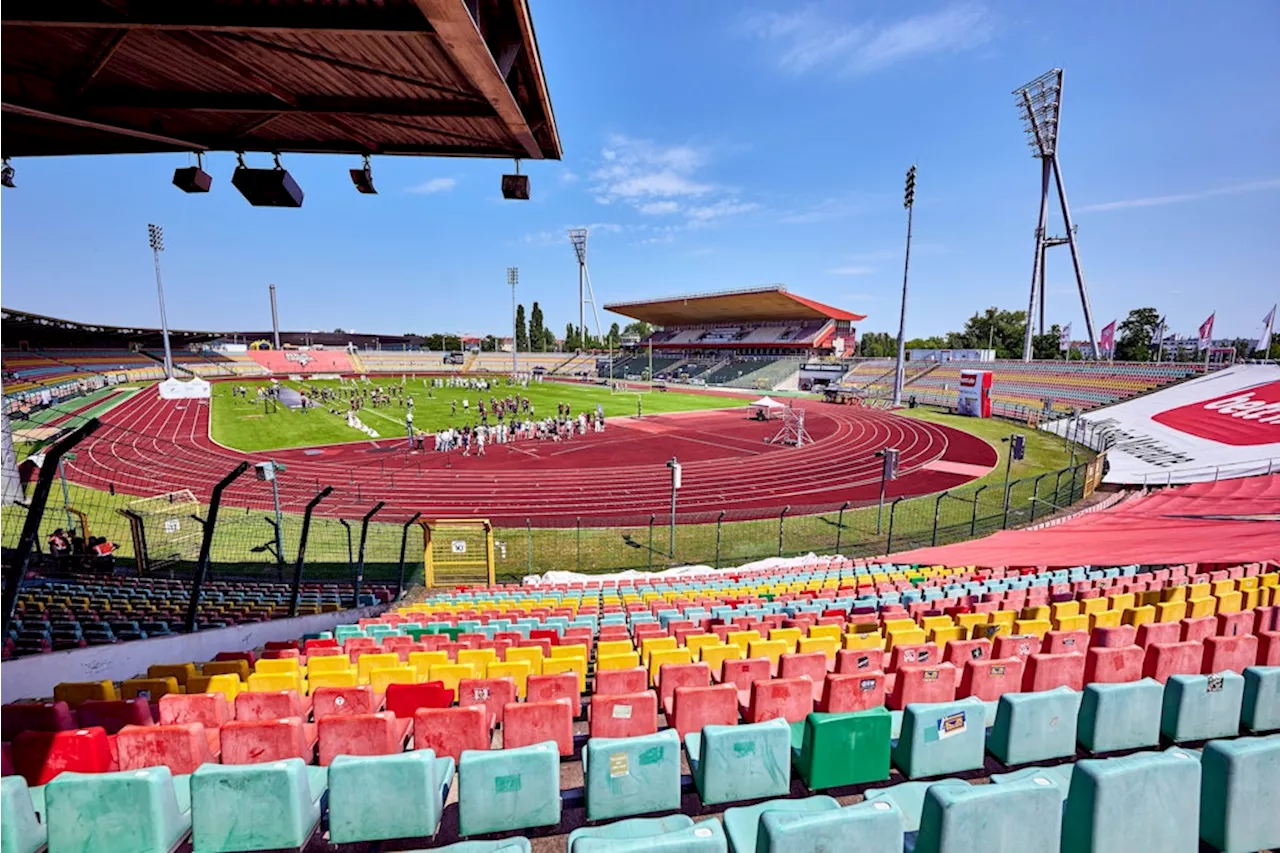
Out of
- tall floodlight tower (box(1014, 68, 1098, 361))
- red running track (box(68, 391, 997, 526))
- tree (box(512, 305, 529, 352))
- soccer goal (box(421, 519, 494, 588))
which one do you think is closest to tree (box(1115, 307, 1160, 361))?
tall floodlight tower (box(1014, 68, 1098, 361))

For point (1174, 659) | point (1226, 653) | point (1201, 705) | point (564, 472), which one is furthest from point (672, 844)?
point (564, 472)

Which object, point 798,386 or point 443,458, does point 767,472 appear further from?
point 798,386

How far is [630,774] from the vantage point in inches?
126

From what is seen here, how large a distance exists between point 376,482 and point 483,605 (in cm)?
1517

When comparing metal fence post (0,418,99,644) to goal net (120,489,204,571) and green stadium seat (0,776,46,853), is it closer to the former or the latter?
green stadium seat (0,776,46,853)

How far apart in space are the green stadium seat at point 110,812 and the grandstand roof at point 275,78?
4675mm

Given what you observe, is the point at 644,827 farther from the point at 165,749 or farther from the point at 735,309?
the point at 735,309

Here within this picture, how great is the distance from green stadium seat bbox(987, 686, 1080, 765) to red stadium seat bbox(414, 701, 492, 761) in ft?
11.2

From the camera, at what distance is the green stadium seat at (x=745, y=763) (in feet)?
10.8

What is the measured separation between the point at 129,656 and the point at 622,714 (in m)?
7.06

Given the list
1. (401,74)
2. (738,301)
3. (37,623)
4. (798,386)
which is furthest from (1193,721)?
(738,301)

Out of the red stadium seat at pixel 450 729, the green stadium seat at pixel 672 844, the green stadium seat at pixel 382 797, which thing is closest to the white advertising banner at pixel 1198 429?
the red stadium seat at pixel 450 729

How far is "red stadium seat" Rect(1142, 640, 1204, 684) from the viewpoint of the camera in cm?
455

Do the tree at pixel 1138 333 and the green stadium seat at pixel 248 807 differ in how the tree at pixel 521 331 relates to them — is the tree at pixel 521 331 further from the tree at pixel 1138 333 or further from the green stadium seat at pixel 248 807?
the green stadium seat at pixel 248 807
